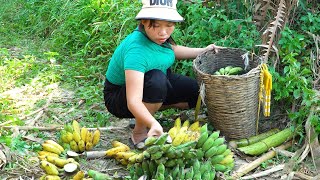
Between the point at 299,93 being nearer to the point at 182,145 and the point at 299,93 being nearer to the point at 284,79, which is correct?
the point at 284,79

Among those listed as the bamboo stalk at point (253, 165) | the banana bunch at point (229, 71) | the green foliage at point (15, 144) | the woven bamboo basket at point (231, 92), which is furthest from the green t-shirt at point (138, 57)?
the bamboo stalk at point (253, 165)

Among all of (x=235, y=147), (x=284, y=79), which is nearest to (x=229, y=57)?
(x=284, y=79)

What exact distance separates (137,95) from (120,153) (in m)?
0.48

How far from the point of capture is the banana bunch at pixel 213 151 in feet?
11.2

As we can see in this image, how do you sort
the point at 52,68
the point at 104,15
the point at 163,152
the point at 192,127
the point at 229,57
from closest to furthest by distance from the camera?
the point at 163,152 < the point at 192,127 < the point at 229,57 < the point at 52,68 < the point at 104,15

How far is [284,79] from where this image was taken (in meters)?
4.02

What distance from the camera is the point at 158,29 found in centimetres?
369

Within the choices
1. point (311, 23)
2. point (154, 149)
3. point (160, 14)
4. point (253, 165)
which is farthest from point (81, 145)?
point (311, 23)

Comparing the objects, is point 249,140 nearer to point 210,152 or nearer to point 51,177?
point 210,152

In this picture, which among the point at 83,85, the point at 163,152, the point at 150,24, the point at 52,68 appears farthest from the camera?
the point at 52,68

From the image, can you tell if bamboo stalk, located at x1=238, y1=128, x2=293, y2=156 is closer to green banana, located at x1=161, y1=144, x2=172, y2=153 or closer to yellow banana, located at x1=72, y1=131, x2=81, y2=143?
green banana, located at x1=161, y1=144, x2=172, y2=153

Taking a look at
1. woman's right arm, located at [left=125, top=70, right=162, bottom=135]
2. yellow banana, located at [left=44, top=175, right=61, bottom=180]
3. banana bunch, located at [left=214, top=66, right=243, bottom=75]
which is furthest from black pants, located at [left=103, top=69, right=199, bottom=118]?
yellow banana, located at [left=44, top=175, right=61, bottom=180]

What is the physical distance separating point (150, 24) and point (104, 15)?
9.01 ft

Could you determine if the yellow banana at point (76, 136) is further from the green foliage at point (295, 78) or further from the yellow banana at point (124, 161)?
the green foliage at point (295, 78)
